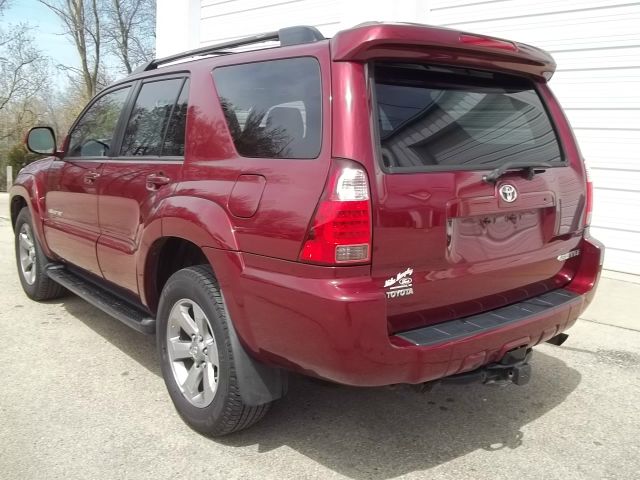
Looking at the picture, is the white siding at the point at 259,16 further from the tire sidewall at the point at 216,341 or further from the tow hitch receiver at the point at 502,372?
the tow hitch receiver at the point at 502,372

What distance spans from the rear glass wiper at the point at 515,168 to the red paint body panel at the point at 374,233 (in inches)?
1.6

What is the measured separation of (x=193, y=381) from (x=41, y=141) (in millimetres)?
2641

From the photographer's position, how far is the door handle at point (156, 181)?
122 inches

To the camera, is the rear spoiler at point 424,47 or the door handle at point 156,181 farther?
the door handle at point 156,181

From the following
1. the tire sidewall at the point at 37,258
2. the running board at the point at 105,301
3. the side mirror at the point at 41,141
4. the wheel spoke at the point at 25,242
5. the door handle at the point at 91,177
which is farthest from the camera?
the wheel spoke at the point at 25,242

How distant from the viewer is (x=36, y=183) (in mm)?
4824

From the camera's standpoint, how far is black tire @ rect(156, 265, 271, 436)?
265 cm

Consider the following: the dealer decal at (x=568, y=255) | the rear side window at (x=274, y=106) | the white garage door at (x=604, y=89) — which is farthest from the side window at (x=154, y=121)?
the white garage door at (x=604, y=89)

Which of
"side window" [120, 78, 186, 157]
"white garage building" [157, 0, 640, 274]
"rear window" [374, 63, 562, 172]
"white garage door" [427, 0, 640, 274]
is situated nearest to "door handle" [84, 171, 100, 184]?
"side window" [120, 78, 186, 157]

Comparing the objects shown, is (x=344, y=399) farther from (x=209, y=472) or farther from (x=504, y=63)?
(x=504, y=63)

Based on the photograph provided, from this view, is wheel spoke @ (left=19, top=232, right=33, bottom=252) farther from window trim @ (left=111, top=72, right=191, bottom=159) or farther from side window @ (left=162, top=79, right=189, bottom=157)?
side window @ (left=162, top=79, right=189, bottom=157)

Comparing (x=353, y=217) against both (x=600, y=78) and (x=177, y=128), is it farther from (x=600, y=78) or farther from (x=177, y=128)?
(x=600, y=78)

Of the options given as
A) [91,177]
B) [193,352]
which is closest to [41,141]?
[91,177]

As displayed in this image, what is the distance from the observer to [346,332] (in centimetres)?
219
